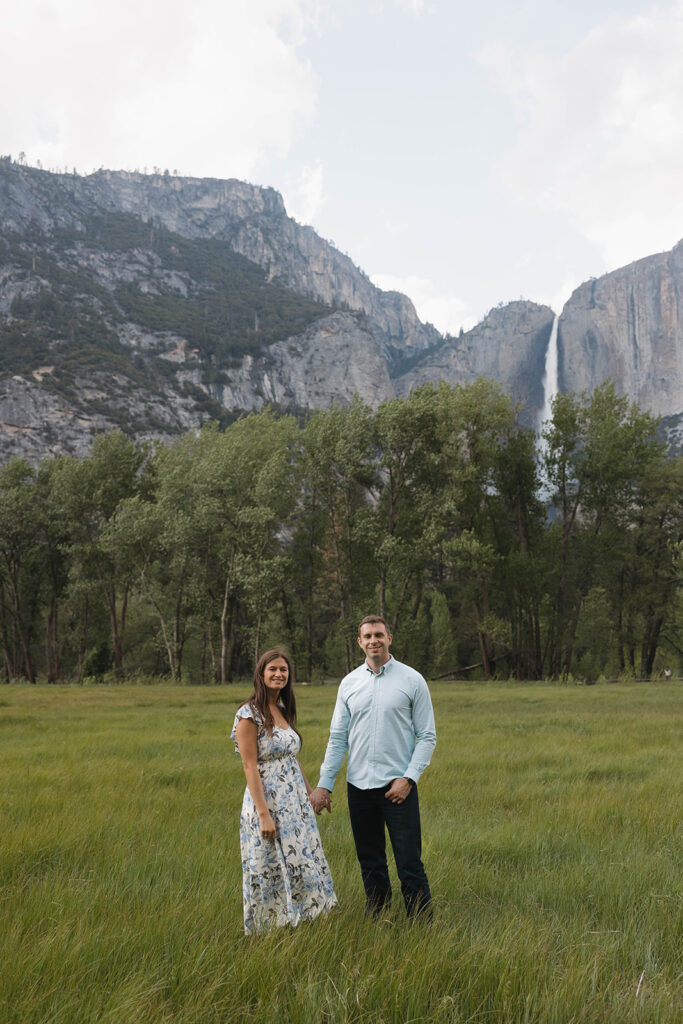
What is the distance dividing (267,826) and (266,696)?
2.71 ft

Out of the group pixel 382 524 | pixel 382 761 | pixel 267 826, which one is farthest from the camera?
pixel 382 524

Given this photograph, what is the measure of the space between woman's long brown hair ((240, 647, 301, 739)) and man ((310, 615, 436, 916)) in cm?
37

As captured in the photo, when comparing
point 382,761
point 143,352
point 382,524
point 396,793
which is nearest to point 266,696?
point 382,761

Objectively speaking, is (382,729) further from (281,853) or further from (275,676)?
(281,853)

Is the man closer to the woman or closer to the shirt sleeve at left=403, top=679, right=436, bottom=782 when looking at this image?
the shirt sleeve at left=403, top=679, right=436, bottom=782

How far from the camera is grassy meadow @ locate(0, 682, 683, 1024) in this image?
9.17 feet

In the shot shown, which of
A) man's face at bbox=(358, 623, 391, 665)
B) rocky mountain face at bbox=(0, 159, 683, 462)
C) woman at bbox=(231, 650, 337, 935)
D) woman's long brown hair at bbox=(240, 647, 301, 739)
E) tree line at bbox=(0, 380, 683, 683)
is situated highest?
rocky mountain face at bbox=(0, 159, 683, 462)

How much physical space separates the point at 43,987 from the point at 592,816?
19.7 ft

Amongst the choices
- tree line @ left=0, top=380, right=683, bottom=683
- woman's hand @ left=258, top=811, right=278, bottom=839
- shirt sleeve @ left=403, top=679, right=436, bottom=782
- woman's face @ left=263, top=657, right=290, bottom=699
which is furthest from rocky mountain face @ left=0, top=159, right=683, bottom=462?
woman's hand @ left=258, top=811, right=278, bottom=839

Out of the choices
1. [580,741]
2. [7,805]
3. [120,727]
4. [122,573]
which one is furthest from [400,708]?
[122,573]

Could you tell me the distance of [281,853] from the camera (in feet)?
12.8

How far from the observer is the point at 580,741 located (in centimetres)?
1275

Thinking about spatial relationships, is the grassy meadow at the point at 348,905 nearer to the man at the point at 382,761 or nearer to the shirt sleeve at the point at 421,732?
the man at the point at 382,761

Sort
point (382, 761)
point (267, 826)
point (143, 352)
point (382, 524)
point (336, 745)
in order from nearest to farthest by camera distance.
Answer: point (267, 826) → point (382, 761) → point (336, 745) → point (382, 524) → point (143, 352)
